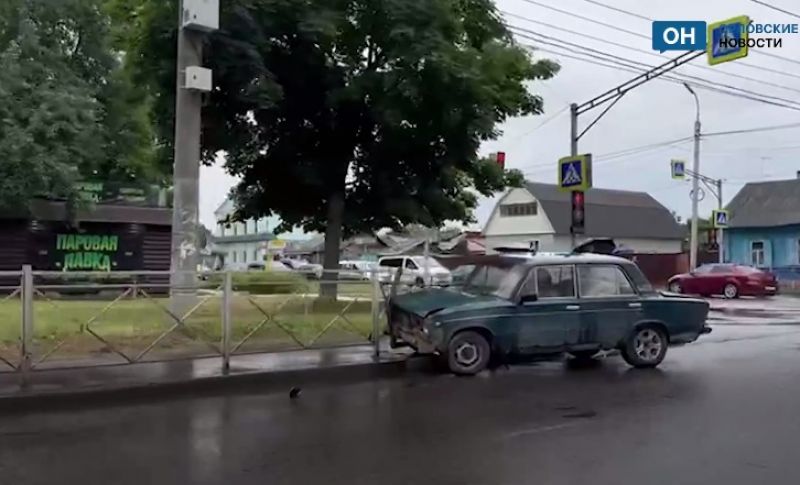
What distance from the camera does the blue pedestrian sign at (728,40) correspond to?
53.2 ft

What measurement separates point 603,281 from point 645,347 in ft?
3.89

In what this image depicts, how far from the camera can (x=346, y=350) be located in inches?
474

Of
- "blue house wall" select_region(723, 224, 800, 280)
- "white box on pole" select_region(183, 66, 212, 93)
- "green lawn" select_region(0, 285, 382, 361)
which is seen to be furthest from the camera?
"blue house wall" select_region(723, 224, 800, 280)

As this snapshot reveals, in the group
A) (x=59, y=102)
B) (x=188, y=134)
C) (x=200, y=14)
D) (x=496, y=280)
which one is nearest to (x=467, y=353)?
(x=496, y=280)

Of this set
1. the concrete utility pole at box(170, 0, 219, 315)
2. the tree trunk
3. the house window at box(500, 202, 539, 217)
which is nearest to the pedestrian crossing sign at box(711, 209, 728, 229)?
the house window at box(500, 202, 539, 217)

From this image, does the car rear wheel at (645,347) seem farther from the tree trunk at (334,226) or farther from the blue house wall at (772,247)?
the blue house wall at (772,247)

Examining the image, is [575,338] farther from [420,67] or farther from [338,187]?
[338,187]

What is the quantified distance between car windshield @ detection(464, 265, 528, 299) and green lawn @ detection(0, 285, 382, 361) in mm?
1625

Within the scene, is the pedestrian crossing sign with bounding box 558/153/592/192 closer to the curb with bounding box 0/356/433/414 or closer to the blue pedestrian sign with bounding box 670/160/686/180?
the curb with bounding box 0/356/433/414

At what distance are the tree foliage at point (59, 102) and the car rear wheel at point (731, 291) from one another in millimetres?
21926

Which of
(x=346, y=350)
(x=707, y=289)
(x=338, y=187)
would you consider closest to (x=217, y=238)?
(x=707, y=289)

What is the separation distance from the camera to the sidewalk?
877 cm

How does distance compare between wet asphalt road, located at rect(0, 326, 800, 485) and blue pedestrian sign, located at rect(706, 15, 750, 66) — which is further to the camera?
blue pedestrian sign, located at rect(706, 15, 750, 66)

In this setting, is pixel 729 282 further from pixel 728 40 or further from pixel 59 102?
pixel 59 102
